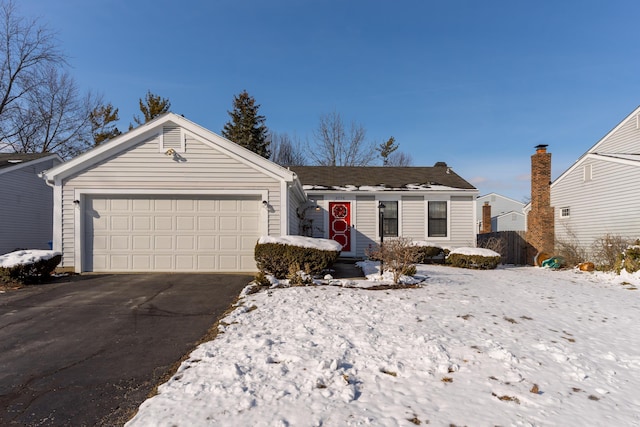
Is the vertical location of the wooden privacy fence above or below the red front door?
below

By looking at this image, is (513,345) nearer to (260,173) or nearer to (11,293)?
(260,173)

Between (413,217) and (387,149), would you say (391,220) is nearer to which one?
(413,217)

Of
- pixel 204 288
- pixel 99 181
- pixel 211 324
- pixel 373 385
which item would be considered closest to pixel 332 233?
pixel 204 288

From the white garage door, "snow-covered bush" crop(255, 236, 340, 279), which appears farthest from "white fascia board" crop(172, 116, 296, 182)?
"snow-covered bush" crop(255, 236, 340, 279)

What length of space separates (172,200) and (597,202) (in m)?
15.3

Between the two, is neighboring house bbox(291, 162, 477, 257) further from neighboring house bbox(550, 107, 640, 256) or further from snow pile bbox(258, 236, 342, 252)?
snow pile bbox(258, 236, 342, 252)

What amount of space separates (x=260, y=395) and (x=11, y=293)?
24.3ft

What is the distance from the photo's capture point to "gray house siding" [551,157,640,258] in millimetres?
12148

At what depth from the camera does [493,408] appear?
2.93m

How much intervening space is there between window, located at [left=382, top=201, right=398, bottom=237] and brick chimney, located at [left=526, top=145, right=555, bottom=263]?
6.19 metres

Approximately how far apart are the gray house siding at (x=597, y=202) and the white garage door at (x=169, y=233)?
41.7ft

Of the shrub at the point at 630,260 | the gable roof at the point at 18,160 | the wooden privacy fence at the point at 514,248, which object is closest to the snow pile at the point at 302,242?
the shrub at the point at 630,260

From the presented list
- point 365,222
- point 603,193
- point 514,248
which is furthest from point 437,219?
point 603,193

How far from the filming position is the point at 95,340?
4715 mm
